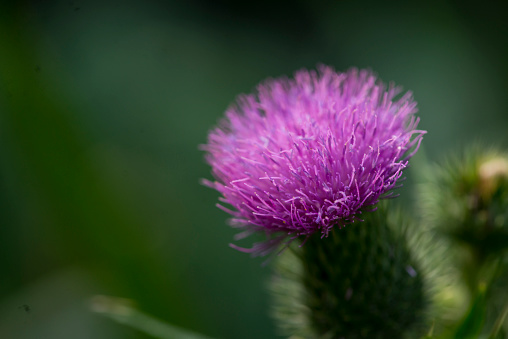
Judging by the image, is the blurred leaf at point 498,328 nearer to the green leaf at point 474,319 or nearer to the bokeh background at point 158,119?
the green leaf at point 474,319

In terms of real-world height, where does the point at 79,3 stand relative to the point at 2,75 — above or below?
above

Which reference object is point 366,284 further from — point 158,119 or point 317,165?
point 158,119

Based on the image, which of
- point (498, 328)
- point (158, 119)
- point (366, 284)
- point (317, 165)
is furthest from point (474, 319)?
point (158, 119)

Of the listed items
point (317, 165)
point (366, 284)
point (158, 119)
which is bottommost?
point (366, 284)

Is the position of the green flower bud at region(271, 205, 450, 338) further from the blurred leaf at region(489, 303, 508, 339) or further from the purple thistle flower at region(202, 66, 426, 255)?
the blurred leaf at region(489, 303, 508, 339)

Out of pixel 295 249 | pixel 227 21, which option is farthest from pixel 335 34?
pixel 295 249

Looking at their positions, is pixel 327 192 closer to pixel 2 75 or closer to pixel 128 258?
pixel 128 258
